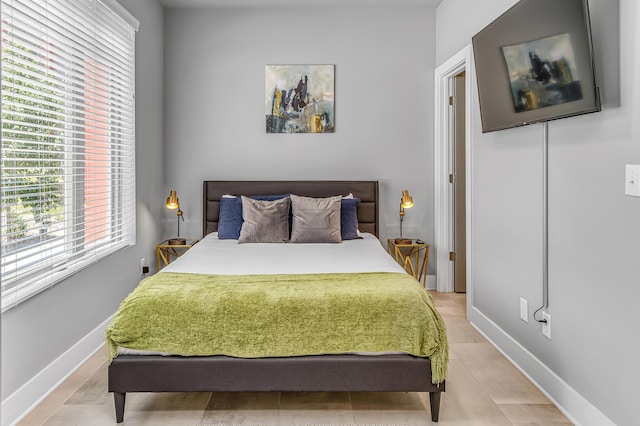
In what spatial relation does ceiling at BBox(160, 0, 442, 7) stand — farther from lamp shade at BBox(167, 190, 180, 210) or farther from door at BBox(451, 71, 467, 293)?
lamp shade at BBox(167, 190, 180, 210)

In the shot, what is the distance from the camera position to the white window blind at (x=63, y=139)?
236 centimetres

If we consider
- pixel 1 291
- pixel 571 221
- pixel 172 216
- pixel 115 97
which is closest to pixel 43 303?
pixel 1 291

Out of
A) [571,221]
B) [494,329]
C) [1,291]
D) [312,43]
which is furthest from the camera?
[312,43]

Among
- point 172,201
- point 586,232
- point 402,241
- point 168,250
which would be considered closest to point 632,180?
point 586,232

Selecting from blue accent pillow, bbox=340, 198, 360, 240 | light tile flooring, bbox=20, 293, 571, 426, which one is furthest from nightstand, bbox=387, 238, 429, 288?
light tile flooring, bbox=20, 293, 571, 426

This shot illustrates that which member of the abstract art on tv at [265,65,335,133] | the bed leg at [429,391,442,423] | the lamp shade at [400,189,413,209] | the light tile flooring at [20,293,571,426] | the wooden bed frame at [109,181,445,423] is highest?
the abstract art on tv at [265,65,335,133]

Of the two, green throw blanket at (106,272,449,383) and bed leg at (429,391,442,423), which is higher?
green throw blanket at (106,272,449,383)

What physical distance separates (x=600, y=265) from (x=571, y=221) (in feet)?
0.99

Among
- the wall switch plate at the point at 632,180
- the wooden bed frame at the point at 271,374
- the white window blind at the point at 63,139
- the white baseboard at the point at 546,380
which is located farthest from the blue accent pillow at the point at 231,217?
→ the wall switch plate at the point at 632,180

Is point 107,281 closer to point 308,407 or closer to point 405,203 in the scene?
point 308,407

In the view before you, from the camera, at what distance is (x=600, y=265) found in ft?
7.22

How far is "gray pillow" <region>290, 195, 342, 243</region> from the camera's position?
4.01 metres

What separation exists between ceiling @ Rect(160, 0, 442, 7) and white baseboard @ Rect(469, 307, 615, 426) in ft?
9.67

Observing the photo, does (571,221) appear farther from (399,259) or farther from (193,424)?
(399,259)
